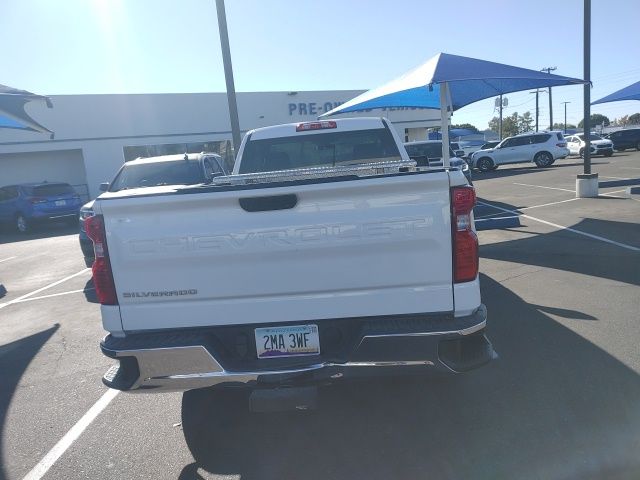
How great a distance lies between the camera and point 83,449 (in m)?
3.69

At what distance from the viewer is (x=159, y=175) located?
9.30m

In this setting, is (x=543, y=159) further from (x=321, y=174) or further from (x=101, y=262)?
(x=101, y=262)

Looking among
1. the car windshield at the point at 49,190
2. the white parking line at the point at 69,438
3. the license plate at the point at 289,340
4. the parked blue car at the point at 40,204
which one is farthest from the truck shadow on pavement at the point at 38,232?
the license plate at the point at 289,340

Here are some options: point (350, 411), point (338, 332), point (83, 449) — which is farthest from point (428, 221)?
point (83, 449)

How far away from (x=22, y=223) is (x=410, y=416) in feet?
61.3

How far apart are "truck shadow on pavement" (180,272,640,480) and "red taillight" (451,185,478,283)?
1.15m

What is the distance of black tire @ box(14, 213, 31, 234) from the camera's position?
1838 centimetres

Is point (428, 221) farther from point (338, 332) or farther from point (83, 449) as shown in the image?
point (83, 449)

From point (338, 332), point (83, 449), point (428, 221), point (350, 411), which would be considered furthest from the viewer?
point (350, 411)

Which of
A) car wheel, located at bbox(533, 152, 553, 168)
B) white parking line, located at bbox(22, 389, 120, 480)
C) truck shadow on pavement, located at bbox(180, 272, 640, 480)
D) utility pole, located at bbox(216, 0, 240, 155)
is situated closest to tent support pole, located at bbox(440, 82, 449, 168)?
utility pole, located at bbox(216, 0, 240, 155)

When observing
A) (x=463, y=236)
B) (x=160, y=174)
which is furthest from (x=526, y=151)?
(x=463, y=236)

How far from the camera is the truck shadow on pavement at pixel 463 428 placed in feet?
10.3

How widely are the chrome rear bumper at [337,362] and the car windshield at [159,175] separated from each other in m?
6.22

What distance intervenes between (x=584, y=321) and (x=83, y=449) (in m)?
4.70
